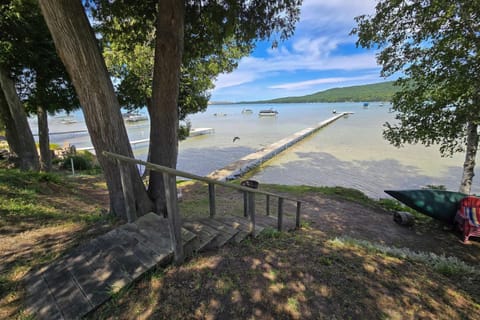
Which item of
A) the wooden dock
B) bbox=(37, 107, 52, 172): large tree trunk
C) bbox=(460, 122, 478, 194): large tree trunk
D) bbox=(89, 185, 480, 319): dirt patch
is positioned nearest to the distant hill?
the wooden dock

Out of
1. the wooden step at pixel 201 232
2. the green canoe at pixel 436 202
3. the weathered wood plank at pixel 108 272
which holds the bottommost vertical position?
the green canoe at pixel 436 202

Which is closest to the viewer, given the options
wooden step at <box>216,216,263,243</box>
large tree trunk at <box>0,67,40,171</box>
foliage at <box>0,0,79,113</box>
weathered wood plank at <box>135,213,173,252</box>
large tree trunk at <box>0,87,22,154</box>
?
weathered wood plank at <box>135,213,173,252</box>

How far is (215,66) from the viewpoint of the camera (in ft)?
23.1

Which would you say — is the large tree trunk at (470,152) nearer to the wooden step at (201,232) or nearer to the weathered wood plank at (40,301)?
the wooden step at (201,232)

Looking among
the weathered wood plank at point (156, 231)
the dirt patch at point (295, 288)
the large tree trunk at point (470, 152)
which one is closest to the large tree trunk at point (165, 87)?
the weathered wood plank at point (156, 231)

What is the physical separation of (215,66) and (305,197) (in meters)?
5.28

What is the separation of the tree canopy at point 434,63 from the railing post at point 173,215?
18.7ft

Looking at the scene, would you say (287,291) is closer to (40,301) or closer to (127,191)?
(40,301)

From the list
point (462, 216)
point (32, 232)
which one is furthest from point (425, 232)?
point (32, 232)

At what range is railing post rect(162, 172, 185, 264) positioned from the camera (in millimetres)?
1705

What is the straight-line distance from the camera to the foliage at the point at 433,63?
4.20m

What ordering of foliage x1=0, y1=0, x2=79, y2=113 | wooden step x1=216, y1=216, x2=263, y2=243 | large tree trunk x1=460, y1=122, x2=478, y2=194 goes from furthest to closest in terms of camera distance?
large tree trunk x1=460, y1=122, x2=478, y2=194, foliage x1=0, y1=0, x2=79, y2=113, wooden step x1=216, y1=216, x2=263, y2=243

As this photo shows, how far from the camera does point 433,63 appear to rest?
4.98 m

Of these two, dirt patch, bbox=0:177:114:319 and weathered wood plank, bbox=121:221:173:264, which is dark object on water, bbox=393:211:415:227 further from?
dirt patch, bbox=0:177:114:319
